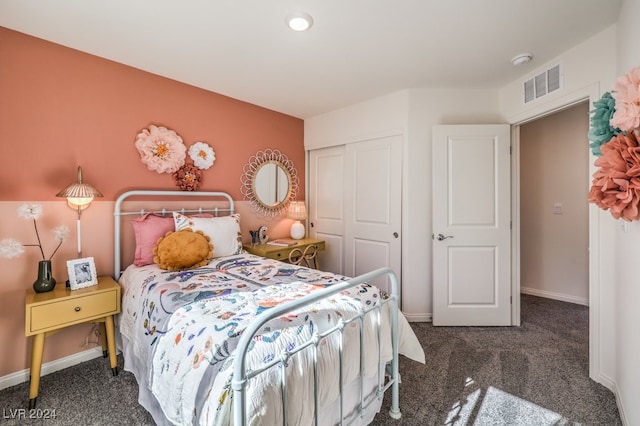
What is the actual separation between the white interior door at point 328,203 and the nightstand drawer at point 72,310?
2.39 m

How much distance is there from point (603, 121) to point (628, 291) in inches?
36.7

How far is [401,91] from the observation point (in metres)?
3.10

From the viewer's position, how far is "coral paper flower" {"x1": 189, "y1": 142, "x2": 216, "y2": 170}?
9.61ft

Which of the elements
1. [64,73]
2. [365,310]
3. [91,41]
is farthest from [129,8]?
[365,310]

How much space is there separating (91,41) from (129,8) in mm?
627

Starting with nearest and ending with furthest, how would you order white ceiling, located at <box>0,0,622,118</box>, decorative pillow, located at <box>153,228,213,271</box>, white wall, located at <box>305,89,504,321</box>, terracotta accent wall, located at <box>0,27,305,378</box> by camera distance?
white ceiling, located at <box>0,0,622,118</box>
terracotta accent wall, located at <box>0,27,305,378</box>
decorative pillow, located at <box>153,228,213,271</box>
white wall, located at <box>305,89,504,321</box>

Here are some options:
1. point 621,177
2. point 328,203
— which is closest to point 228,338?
point 621,177

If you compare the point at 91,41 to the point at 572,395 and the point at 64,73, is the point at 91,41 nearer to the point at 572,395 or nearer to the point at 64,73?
the point at 64,73

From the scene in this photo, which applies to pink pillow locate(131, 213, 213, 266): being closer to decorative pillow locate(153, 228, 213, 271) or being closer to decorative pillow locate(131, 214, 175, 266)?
decorative pillow locate(131, 214, 175, 266)

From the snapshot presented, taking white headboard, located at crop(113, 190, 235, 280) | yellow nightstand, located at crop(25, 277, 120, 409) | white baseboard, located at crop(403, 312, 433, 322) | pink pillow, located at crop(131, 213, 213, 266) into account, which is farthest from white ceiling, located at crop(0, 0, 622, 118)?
white baseboard, located at crop(403, 312, 433, 322)

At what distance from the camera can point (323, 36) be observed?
2.09 m

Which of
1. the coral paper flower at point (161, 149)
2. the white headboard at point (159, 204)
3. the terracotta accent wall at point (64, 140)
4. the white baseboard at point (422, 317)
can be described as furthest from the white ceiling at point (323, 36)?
the white baseboard at point (422, 317)

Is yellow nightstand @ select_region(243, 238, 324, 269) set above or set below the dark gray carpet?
above

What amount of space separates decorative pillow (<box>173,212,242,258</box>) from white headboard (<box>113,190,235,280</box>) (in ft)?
0.79
